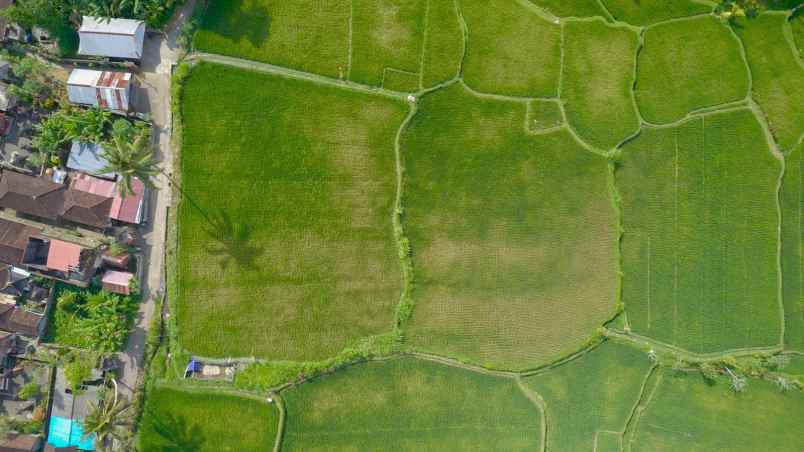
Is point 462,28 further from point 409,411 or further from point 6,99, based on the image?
point 6,99

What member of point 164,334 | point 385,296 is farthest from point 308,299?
point 164,334

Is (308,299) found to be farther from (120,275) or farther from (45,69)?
(45,69)

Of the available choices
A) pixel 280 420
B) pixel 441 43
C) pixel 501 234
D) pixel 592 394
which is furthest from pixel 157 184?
pixel 592 394

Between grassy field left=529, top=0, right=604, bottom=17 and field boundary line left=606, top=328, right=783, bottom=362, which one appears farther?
field boundary line left=606, top=328, right=783, bottom=362

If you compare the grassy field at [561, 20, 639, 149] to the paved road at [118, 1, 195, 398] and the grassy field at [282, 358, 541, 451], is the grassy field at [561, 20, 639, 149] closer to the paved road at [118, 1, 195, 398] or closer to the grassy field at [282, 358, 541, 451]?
the grassy field at [282, 358, 541, 451]

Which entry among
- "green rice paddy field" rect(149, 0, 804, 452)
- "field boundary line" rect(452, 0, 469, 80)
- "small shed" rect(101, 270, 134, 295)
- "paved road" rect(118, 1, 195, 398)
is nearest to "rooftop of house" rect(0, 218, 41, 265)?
"small shed" rect(101, 270, 134, 295)

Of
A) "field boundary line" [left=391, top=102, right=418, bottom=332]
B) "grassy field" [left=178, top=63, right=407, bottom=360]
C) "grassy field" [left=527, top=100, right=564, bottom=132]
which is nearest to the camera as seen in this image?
"grassy field" [left=178, top=63, right=407, bottom=360]

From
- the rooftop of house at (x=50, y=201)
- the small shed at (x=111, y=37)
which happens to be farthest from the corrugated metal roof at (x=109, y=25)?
the rooftop of house at (x=50, y=201)
